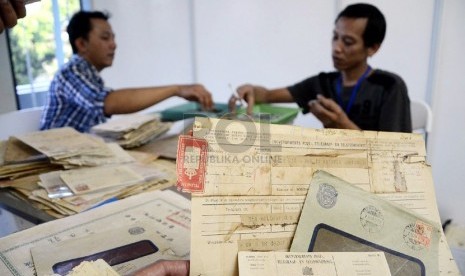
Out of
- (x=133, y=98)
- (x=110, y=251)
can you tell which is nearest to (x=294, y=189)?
(x=110, y=251)

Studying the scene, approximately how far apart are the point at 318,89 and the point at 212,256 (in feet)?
4.22

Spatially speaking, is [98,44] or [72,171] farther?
[98,44]

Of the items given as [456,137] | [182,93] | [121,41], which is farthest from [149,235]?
[121,41]

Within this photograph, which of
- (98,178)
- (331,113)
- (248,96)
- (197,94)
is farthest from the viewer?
(248,96)

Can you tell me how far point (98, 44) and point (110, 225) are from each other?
1299 mm

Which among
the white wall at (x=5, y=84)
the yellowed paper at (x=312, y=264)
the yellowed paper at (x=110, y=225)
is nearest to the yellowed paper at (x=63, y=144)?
the yellowed paper at (x=110, y=225)

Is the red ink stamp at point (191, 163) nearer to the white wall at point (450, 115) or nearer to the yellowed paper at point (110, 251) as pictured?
the yellowed paper at point (110, 251)

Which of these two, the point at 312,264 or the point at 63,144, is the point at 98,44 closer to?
the point at 63,144

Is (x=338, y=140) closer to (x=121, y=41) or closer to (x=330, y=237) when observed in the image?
(x=330, y=237)

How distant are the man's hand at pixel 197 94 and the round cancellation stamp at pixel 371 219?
3.55ft

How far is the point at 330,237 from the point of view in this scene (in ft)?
1.42

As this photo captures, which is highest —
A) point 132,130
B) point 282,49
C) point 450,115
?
point 282,49

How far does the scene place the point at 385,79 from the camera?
1374 mm

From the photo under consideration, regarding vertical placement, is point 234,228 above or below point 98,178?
above
